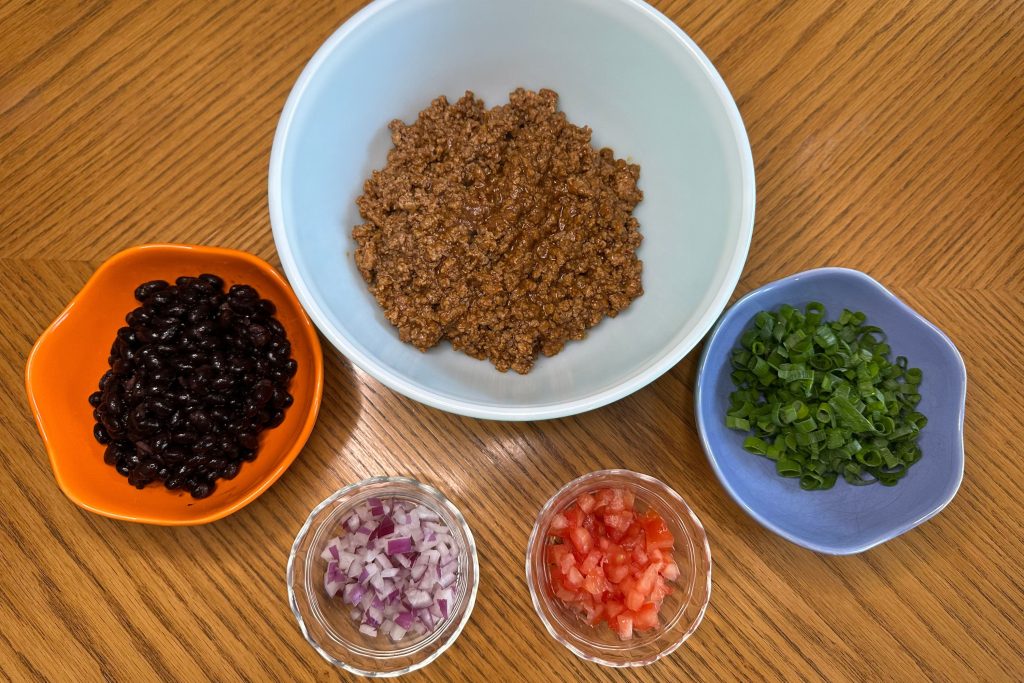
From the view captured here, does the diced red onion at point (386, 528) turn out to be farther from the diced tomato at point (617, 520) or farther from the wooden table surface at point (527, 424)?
the diced tomato at point (617, 520)

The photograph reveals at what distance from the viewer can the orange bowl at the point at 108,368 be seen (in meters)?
1.63

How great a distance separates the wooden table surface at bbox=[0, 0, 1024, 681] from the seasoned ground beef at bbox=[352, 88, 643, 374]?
0.97 feet

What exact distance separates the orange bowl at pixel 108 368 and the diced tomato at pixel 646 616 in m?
0.92

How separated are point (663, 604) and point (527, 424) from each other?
572 millimetres

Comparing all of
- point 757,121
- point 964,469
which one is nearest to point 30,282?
point 757,121

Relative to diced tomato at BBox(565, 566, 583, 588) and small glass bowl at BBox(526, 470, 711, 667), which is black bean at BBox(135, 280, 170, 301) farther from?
diced tomato at BBox(565, 566, 583, 588)

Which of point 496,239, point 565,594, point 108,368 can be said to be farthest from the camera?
point 108,368

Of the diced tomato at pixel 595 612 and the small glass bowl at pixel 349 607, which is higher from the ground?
the small glass bowl at pixel 349 607

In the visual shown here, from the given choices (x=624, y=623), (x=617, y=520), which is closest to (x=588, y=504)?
(x=617, y=520)

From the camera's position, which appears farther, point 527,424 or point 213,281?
point 527,424

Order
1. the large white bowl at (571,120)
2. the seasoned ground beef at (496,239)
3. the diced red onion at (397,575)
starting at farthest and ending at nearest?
the diced red onion at (397,575), the seasoned ground beef at (496,239), the large white bowl at (571,120)

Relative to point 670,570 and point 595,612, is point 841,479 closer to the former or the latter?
point 670,570

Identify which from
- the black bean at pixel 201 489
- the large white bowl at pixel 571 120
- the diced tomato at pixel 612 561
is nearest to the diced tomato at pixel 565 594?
the diced tomato at pixel 612 561

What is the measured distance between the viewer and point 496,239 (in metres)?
1.58
